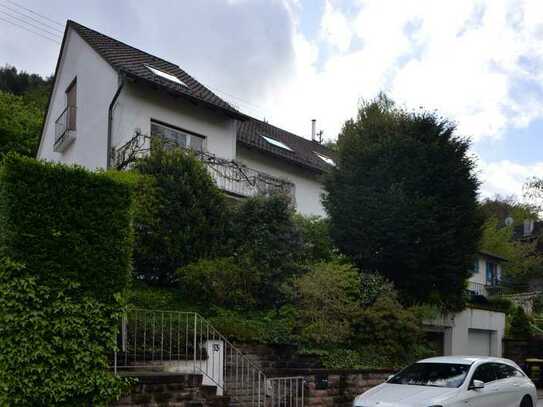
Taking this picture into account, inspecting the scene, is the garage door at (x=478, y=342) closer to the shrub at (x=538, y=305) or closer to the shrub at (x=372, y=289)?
the shrub at (x=372, y=289)

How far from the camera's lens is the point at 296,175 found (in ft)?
80.6

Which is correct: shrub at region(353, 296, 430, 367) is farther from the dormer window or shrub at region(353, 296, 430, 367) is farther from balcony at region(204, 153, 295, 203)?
the dormer window

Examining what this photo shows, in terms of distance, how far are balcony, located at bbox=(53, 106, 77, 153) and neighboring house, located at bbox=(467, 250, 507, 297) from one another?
24.8 meters

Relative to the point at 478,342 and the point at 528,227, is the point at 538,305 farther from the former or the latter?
the point at 528,227

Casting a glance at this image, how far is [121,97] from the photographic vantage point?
18297 millimetres

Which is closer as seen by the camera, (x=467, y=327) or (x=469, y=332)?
(x=467, y=327)

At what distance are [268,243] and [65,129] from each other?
402 inches

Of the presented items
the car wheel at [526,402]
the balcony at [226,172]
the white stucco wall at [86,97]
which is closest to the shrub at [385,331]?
the car wheel at [526,402]

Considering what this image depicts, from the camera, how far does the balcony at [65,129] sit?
2081cm

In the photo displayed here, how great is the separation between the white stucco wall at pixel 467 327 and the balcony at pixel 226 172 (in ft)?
19.1

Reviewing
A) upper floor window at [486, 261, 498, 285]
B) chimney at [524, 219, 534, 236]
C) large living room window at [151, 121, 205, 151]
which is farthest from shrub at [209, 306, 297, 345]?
chimney at [524, 219, 534, 236]

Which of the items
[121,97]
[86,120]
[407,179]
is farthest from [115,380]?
[86,120]

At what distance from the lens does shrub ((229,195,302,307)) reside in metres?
13.9

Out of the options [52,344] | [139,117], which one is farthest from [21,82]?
[52,344]
